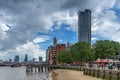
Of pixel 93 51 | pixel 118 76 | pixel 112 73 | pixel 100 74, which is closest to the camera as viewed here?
pixel 118 76

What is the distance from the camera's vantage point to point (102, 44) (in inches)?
5408

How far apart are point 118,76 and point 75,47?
118 metres

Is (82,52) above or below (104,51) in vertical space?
above

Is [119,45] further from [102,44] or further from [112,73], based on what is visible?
[112,73]

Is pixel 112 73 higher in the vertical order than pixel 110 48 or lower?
lower

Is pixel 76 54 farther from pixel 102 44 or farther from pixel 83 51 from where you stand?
pixel 102 44

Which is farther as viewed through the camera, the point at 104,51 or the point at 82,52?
the point at 82,52

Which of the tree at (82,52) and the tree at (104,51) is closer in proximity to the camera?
the tree at (104,51)

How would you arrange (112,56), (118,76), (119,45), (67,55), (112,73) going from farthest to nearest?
(67,55) → (119,45) → (112,56) → (112,73) → (118,76)

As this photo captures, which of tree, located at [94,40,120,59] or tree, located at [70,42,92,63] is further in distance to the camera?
tree, located at [70,42,92,63]

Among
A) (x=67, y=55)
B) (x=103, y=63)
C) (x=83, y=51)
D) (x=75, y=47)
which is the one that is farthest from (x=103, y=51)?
(x=67, y=55)

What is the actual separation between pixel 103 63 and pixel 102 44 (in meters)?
47.7

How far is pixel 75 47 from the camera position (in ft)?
543

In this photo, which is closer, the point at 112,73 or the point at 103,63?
the point at 112,73
